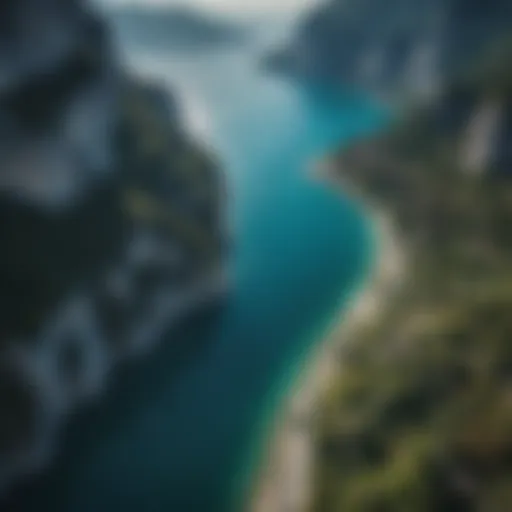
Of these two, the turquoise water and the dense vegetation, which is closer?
the dense vegetation

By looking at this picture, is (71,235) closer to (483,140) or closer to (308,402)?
(308,402)

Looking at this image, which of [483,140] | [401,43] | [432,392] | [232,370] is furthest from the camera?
[401,43]

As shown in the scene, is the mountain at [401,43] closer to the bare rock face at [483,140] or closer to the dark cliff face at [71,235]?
the bare rock face at [483,140]

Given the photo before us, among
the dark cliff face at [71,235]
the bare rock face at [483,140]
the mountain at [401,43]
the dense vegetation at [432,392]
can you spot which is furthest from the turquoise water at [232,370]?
the mountain at [401,43]

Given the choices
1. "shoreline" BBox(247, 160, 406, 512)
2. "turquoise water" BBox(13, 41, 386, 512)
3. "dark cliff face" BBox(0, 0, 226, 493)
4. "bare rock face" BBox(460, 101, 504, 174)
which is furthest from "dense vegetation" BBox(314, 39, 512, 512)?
"bare rock face" BBox(460, 101, 504, 174)

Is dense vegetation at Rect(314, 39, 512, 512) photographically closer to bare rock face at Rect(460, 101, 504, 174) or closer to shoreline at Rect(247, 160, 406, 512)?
shoreline at Rect(247, 160, 406, 512)

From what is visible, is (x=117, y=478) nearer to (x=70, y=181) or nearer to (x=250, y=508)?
(x=250, y=508)

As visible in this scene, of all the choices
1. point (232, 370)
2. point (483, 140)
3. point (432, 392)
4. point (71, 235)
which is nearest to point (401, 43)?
point (483, 140)
